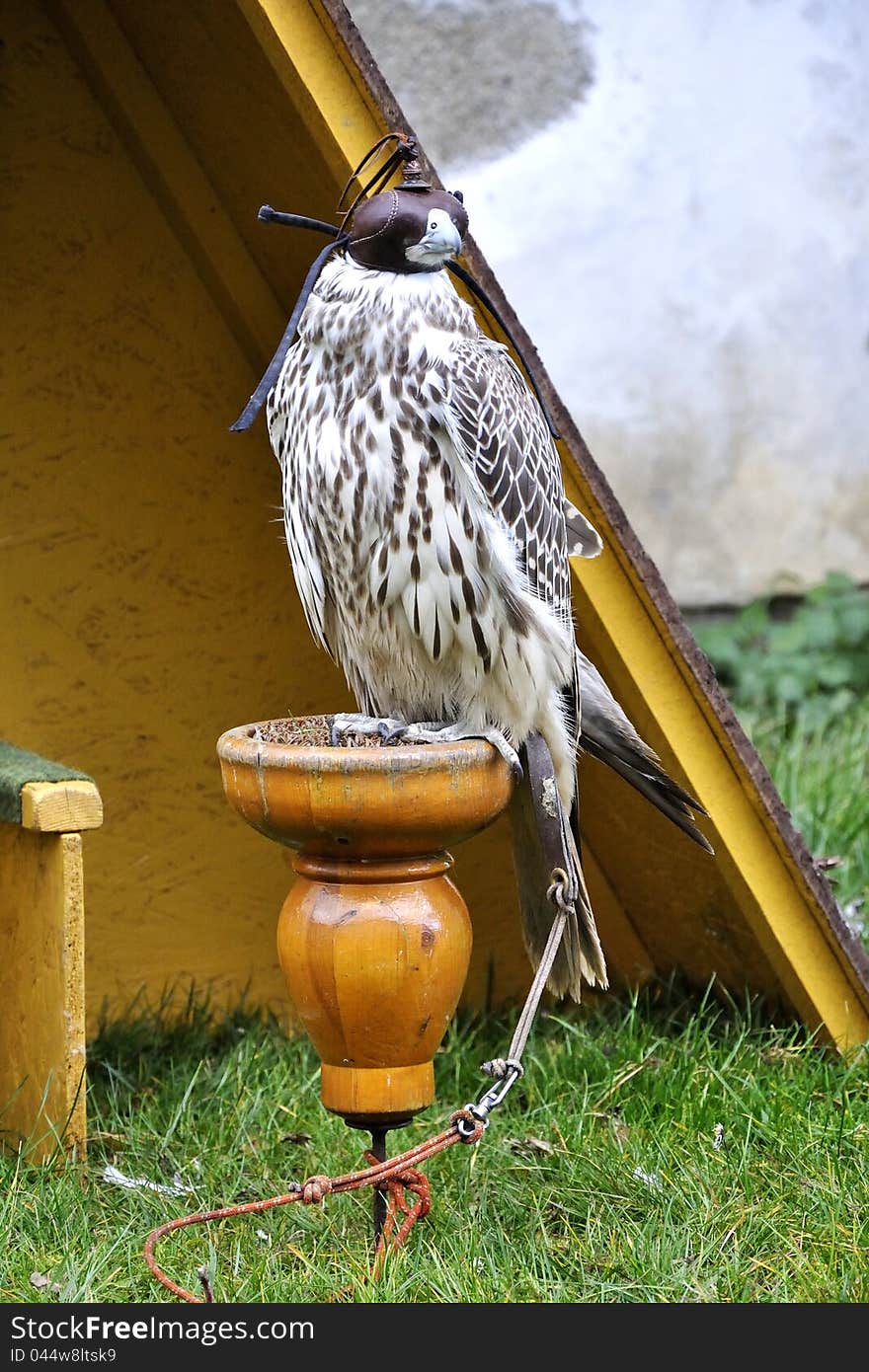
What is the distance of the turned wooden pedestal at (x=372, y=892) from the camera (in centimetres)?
173

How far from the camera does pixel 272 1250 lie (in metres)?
2.02

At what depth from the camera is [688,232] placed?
15.8ft

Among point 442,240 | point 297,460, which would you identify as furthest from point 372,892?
point 442,240

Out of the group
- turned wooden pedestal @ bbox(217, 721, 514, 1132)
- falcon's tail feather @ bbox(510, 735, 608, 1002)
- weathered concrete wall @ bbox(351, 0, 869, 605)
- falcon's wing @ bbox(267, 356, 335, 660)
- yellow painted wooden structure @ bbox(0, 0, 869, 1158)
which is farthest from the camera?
weathered concrete wall @ bbox(351, 0, 869, 605)

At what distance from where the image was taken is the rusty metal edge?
195cm

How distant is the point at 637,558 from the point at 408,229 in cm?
63

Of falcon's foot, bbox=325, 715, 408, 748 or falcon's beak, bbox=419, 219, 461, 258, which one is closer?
falcon's beak, bbox=419, 219, 461, 258

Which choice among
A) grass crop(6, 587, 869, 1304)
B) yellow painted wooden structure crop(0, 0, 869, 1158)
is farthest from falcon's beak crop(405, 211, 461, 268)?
grass crop(6, 587, 869, 1304)

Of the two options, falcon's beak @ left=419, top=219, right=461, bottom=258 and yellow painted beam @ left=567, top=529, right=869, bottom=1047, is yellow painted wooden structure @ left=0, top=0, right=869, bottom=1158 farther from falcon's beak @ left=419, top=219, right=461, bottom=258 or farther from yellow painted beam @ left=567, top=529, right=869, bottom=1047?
falcon's beak @ left=419, top=219, right=461, bottom=258

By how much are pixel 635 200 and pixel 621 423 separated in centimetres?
69

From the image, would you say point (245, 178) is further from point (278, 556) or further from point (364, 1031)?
point (364, 1031)

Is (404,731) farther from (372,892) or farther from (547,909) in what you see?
(547,909)

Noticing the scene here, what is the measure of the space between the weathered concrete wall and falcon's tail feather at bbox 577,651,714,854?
8.91ft

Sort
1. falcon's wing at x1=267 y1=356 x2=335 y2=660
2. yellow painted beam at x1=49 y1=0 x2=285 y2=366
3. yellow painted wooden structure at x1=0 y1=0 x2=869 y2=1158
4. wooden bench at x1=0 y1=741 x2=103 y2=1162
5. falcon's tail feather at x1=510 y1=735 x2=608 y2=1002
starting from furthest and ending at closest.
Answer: yellow painted beam at x1=49 y1=0 x2=285 y2=366 → yellow painted wooden structure at x1=0 y1=0 x2=869 y2=1158 → wooden bench at x1=0 y1=741 x2=103 y2=1162 → falcon's tail feather at x1=510 y1=735 x2=608 y2=1002 → falcon's wing at x1=267 y1=356 x2=335 y2=660
